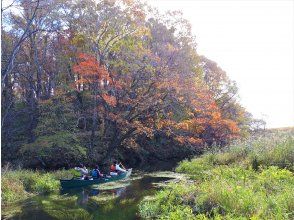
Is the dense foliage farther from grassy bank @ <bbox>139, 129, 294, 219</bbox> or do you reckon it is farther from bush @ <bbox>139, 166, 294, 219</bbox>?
bush @ <bbox>139, 166, 294, 219</bbox>

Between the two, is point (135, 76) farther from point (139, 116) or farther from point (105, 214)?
point (105, 214)

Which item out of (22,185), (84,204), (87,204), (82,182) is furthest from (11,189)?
(87,204)

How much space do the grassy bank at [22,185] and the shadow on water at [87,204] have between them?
574 mm

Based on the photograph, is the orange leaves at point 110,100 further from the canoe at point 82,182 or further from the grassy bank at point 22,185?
the grassy bank at point 22,185

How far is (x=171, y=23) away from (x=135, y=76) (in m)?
5.42

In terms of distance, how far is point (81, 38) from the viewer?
23312 mm

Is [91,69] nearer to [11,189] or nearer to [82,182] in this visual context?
[82,182]

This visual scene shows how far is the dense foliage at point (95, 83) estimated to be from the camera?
22578 millimetres

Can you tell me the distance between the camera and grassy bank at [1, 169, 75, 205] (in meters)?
13.2

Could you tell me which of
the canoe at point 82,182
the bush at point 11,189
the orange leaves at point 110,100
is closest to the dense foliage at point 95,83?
the orange leaves at point 110,100

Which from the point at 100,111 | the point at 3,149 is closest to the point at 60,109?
the point at 100,111

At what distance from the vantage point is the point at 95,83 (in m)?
23.5

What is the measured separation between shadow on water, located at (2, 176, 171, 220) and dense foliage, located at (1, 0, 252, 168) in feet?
23.5

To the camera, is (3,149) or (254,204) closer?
(254,204)
